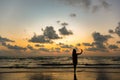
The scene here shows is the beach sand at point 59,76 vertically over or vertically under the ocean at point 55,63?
under

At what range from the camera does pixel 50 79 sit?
61.3 ft

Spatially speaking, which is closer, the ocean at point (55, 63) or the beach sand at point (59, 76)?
the beach sand at point (59, 76)

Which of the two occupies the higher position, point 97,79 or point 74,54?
point 74,54

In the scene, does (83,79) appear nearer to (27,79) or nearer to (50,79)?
(50,79)

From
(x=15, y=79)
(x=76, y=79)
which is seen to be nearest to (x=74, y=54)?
(x=76, y=79)

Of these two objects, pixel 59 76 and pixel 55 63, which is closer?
pixel 59 76

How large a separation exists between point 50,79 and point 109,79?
14.3 ft

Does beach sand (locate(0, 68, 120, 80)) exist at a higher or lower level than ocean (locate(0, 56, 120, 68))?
lower

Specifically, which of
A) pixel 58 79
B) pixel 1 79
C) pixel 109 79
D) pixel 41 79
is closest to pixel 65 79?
pixel 58 79

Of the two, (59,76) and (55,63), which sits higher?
(55,63)

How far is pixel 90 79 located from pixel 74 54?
2.24 metres

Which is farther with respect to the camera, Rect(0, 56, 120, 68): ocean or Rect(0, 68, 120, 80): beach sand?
Rect(0, 56, 120, 68): ocean

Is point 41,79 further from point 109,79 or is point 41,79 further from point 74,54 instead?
point 109,79

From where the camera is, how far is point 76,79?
1842cm
